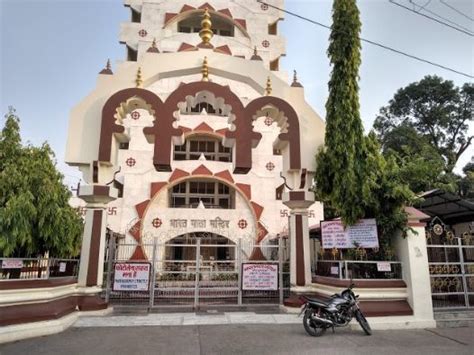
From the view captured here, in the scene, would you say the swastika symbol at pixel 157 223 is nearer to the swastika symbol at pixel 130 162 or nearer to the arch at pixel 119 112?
the swastika symbol at pixel 130 162

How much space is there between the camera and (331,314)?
666 centimetres

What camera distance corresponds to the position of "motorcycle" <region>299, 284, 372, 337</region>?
259 inches

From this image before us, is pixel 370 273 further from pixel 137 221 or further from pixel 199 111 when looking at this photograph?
pixel 199 111

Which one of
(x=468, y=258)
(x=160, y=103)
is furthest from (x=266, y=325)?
(x=468, y=258)

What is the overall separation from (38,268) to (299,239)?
6357mm

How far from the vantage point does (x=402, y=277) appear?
789cm

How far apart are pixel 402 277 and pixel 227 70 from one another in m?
6.92

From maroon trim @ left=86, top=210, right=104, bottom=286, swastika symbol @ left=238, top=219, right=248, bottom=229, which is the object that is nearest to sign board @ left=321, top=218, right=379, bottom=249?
maroon trim @ left=86, top=210, right=104, bottom=286

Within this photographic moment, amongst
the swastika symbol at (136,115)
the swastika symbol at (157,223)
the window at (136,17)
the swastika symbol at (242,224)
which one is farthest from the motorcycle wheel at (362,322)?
the window at (136,17)

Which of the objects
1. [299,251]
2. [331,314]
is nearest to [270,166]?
[299,251]

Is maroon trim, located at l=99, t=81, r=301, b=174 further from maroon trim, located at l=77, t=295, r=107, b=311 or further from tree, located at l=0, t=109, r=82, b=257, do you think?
maroon trim, located at l=77, t=295, r=107, b=311

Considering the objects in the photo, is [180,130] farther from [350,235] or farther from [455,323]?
[455,323]

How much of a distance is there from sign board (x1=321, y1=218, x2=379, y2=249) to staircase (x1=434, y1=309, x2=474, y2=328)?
1.95 meters

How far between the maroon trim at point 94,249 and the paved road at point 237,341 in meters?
1.71
